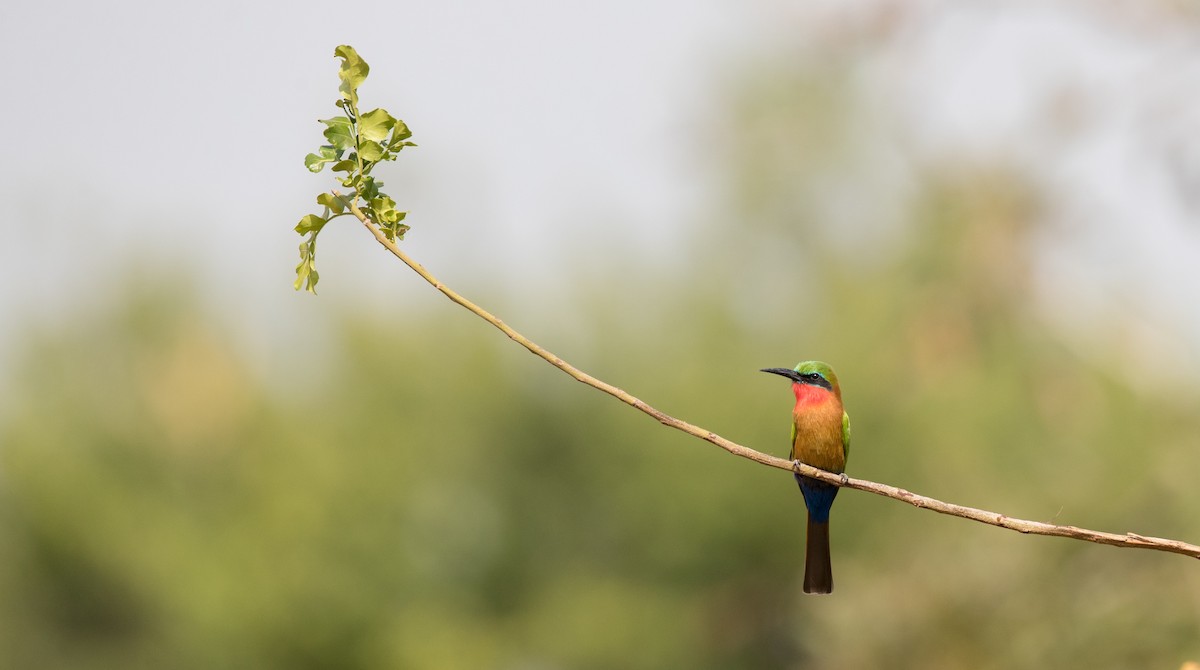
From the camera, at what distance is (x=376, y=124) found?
3.22 metres

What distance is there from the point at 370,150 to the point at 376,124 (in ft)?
0.19

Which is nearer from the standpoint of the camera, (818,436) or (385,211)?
(385,211)

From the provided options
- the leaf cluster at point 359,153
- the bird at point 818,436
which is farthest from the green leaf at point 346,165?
the bird at point 818,436

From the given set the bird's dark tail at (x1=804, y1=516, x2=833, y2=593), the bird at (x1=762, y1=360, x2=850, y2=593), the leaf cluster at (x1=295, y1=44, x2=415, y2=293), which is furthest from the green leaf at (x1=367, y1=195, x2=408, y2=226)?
the bird's dark tail at (x1=804, y1=516, x2=833, y2=593)

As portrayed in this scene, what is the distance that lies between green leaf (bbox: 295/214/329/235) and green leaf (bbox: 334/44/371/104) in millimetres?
279

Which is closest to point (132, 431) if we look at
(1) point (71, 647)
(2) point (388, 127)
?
(1) point (71, 647)

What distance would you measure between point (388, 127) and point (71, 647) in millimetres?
29949

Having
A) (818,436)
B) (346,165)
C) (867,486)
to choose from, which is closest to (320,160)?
(346,165)

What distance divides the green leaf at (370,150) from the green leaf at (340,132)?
0.14 feet

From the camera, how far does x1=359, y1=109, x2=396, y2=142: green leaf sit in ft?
10.6

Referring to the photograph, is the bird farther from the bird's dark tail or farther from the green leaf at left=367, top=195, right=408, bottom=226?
the green leaf at left=367, top=195, right=408, bottom=226

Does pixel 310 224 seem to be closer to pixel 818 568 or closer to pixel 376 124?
pixel 376 124

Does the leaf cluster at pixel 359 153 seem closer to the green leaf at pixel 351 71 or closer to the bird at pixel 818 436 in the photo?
the green leaf at pixel 351 71

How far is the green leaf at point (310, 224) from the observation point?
3119mm
